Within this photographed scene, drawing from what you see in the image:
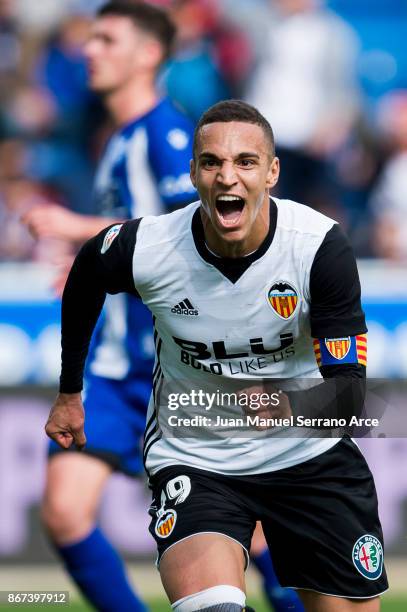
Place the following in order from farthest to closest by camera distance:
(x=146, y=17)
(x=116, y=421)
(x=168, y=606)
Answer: (x=168, y=606), (x=146, y=17), (x=116, y=421)

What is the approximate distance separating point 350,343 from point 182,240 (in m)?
0.61

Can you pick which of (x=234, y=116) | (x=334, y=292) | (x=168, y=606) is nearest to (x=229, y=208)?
(x=234, y=116)

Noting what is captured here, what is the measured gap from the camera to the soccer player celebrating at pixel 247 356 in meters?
3.54

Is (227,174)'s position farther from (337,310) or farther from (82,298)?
(82,298)

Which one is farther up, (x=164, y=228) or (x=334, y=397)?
(x=164, y=228)

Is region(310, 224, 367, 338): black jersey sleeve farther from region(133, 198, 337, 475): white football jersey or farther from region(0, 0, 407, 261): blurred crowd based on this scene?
region(0, 0, 407, 261): blurred crowd

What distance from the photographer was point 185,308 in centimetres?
372

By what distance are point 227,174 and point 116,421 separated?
6.46ft

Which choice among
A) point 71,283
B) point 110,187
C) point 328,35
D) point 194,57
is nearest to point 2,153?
point 194,57

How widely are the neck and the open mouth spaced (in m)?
2.24

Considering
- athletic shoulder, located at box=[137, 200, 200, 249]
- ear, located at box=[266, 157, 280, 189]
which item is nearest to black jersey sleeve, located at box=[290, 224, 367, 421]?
ear, located at box=[266, 157, 280, 189]

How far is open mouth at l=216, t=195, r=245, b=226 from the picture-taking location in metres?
3.47

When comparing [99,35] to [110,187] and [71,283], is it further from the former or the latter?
[71,283]

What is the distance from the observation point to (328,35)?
333 inches
